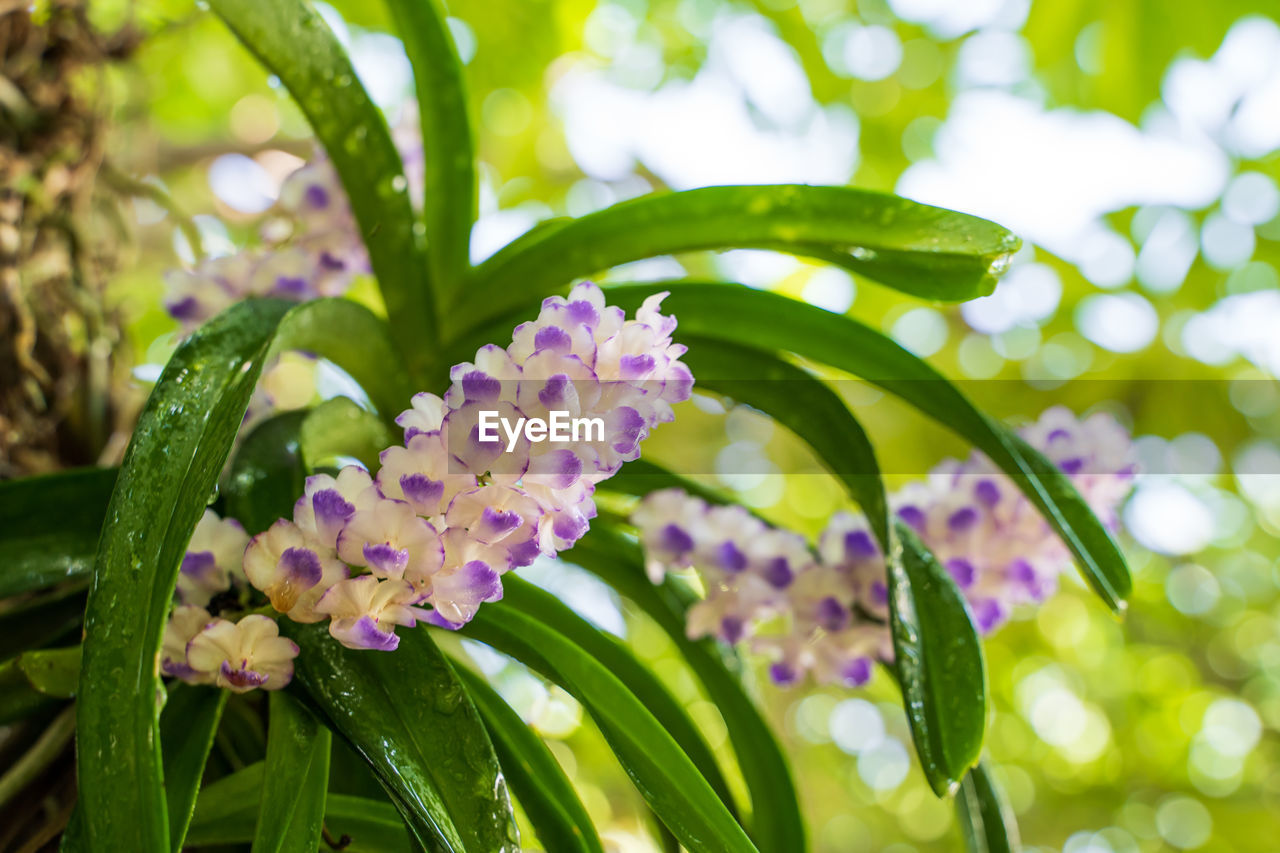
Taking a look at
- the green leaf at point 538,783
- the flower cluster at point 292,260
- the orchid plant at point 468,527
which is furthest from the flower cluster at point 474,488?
the flower cluster at point 292,260

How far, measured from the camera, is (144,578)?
36 cm

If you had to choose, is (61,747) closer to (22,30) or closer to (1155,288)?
(22,30)

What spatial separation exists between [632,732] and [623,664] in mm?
146

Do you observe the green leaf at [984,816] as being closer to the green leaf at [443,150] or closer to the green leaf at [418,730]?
the green leaf at [418,730]

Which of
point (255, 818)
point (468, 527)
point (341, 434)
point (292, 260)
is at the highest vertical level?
point (292, 260)

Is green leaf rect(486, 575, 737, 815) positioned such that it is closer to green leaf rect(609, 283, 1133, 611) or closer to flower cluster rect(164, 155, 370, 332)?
green leaf rect(609, 283, 1133, 611)

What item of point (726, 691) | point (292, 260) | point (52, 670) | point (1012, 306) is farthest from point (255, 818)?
point (1012, 306)

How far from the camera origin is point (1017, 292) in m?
1.92

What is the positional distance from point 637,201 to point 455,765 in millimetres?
370

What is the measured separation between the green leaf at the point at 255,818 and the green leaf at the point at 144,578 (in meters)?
0.14

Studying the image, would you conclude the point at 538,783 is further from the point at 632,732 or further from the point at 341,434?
the point at 341,434

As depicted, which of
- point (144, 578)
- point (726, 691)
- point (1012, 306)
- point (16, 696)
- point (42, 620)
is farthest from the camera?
point (1012, 306)

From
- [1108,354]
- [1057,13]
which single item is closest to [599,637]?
[1057,13]

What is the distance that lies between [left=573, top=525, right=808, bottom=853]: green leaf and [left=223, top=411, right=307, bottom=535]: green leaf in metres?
0.23
